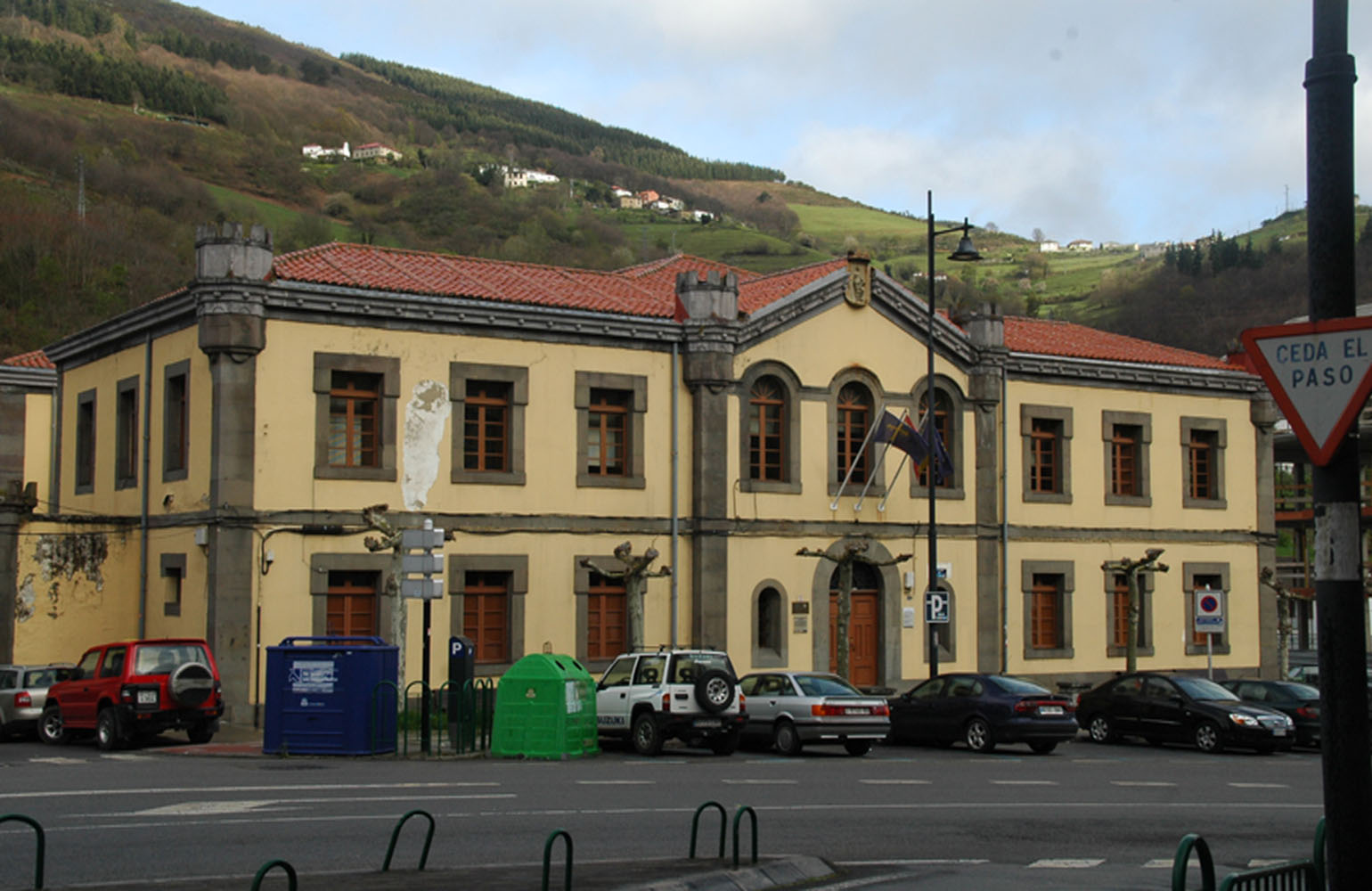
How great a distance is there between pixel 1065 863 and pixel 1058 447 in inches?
1061

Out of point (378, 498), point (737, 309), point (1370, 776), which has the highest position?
point (737, 309)

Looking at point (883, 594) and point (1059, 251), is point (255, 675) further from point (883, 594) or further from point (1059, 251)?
point (1059, 251)

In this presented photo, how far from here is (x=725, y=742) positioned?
2459 centimetres

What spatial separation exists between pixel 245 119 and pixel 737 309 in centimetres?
11532

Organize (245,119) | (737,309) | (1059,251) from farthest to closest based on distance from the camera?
(1059,251) < (245,119) < (737,309)

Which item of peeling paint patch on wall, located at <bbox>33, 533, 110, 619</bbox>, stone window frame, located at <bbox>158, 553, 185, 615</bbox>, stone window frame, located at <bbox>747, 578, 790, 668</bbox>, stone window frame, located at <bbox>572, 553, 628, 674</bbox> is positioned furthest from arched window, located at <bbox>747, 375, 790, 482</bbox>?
peeling paint patch on wall, located at <bbox>33, 533, 110, 619</bbox>

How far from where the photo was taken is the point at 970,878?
39.6ft

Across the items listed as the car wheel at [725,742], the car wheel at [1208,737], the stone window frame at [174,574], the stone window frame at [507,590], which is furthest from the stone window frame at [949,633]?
the stone window frame at [174,574]

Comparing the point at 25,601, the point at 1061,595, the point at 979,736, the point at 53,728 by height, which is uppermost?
the point at 25,601

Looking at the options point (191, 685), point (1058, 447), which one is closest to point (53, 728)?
point (191, 685)

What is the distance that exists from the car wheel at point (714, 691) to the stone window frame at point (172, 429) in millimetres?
12330

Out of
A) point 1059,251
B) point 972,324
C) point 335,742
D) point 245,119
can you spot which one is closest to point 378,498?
point 335,742

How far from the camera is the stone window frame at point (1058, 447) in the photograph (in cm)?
3838

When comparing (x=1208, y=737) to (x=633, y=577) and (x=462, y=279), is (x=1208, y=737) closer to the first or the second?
(x=633, y=577)
